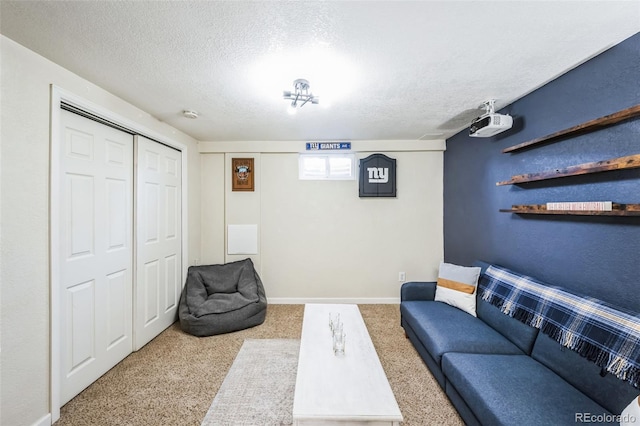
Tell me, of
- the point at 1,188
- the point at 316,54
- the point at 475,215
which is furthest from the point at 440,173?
the point at 1,188

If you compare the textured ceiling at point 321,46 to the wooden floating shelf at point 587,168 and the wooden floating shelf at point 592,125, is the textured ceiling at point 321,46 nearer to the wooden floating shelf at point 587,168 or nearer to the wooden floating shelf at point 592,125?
the wooden floating shelf at point 592,125

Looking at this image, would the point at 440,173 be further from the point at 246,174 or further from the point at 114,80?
the point at 114,80

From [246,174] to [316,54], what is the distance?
2445 millimetres

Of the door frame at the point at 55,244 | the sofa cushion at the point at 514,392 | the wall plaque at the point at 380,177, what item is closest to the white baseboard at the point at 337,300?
the wall plaque at the point at 380,177

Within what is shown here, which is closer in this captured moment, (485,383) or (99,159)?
(485,383)

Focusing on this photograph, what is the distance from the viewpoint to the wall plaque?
369cm

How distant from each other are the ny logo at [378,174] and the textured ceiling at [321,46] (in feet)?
4.43

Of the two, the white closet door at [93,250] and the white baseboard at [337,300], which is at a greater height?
the white closet door at [93,250]

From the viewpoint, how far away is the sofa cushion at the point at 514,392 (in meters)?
1.22

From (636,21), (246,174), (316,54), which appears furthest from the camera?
(246,174)

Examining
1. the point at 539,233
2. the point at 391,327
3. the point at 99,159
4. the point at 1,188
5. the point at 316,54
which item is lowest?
the point at 391,327

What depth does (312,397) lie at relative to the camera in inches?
53.1

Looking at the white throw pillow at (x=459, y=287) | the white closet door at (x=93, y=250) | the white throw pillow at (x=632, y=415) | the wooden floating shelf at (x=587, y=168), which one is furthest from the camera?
the white throw pillow at (x=459, y=287)

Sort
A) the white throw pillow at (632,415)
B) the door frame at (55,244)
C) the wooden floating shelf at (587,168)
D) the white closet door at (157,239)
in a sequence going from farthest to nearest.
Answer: the white closet door at (157,239), the door frame at (55,244), the wooden floating shelf at (587,168), the white throw pillow at (632,415)
